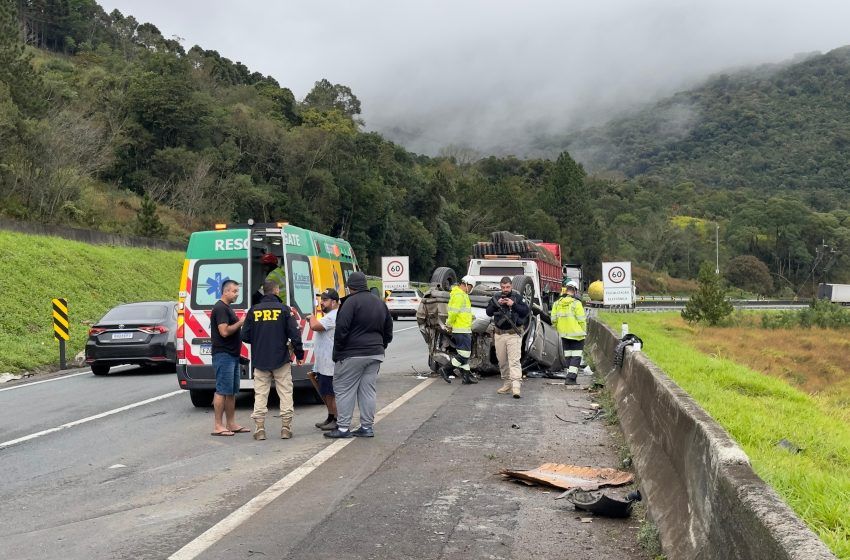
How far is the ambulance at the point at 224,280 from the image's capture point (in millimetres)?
11945

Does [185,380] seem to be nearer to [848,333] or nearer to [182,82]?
[848,333]

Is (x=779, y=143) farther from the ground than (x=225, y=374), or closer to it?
farther from the ground

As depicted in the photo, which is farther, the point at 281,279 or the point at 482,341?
the point at 482,341

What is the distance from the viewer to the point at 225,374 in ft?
33.7

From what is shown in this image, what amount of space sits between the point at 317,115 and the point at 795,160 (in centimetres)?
10854

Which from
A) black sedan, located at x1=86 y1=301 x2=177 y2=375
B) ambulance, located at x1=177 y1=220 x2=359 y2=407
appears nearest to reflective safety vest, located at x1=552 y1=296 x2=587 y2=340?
ambulance, located at x1=177 y1=220 x2=359 y2=407

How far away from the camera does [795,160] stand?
161 m

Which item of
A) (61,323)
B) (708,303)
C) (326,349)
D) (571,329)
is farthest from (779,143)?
(326,349)

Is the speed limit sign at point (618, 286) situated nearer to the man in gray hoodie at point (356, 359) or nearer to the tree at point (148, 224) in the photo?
the man in gray hoodie at point (356, 359)

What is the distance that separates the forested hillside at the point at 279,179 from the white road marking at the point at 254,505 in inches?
1297

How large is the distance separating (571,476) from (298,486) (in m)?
2.39

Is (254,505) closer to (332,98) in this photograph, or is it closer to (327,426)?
(327,426)

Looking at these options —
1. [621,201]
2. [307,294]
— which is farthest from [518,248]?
[621,201]

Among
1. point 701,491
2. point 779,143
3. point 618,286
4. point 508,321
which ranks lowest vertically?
point 701,491
